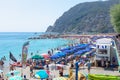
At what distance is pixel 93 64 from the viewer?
108ft

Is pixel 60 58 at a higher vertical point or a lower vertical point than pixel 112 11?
lower

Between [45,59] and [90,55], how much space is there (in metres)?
7.05

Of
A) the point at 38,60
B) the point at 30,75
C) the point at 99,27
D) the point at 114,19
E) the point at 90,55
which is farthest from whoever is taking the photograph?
the point at 99,27

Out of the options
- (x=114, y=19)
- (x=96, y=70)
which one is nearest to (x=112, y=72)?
(x=96, y=70)

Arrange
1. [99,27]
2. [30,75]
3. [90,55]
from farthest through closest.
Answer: [99,27] → [90,55] → [30,75]

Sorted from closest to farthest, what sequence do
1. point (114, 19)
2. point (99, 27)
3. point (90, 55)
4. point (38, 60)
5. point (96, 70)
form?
point (96, 70)
point (38, 60)
point (90, 55)
point (114, 19)
point (99, 27)

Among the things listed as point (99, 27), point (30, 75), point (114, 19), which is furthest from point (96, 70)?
point (99, 27)

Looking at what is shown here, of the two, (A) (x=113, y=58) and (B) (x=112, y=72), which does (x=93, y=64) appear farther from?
(B) (x=112, y=72)

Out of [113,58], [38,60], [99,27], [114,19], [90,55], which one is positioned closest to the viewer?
[113,58]

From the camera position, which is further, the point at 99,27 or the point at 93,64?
the point at 99,27

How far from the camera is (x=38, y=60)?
3694 centimetres

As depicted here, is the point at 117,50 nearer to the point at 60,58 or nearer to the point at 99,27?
the point at 60,58

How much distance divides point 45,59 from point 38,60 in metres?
1.02

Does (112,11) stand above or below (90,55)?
above
